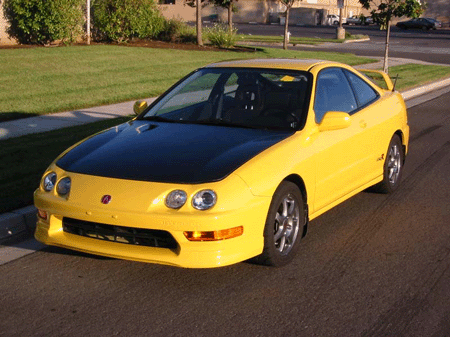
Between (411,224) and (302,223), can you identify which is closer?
(302,223)

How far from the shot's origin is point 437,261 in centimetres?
575

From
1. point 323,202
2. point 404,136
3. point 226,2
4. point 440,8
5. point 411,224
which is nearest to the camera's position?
point 323,202

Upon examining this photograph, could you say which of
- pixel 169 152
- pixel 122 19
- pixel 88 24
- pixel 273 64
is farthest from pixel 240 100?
pixel 122 19

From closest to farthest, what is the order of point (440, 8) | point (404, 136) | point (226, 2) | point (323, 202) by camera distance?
1. point (323, 202)
2. point (404, 136)
3. point (226, 2)
4. point (440, 8)

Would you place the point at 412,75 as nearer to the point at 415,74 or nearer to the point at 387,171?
the point at 415,74

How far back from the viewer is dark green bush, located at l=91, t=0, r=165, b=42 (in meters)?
24.3

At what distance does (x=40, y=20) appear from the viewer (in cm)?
2170

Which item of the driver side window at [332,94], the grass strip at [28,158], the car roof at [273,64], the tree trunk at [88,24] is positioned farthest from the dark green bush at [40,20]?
the driver side window at [332,94]

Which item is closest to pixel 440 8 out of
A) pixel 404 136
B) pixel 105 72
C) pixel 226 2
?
pixel 226 2

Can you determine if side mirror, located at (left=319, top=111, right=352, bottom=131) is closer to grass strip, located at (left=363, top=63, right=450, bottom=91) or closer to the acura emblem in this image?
the acura emblem

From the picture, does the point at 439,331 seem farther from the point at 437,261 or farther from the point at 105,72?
the point at 105,72

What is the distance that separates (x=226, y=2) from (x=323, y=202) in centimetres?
2545

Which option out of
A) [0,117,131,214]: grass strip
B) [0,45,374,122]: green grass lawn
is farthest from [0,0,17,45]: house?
[0,117,131,214]: grass strip

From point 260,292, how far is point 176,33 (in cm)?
2448
